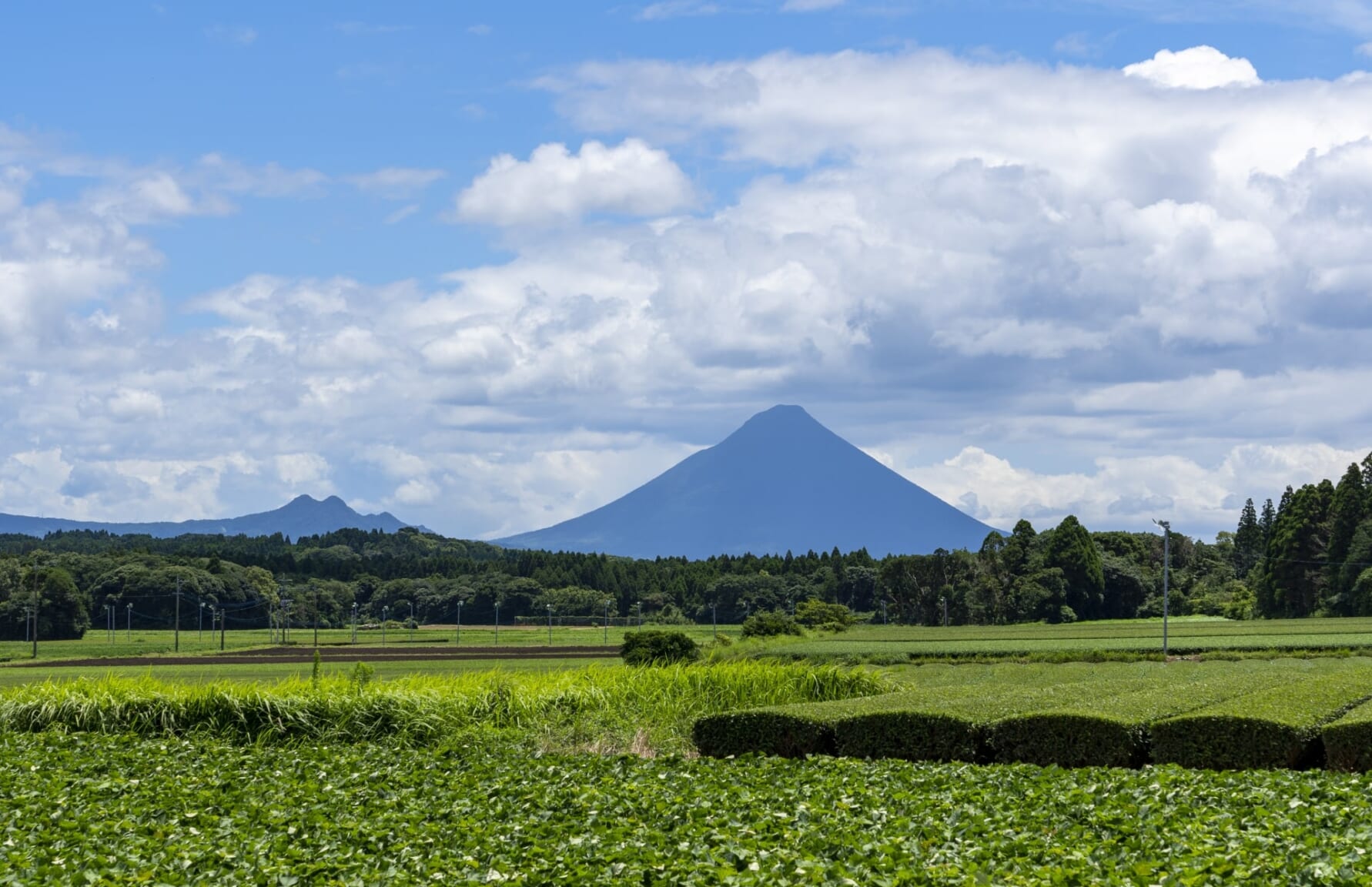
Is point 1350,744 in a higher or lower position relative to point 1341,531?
lower

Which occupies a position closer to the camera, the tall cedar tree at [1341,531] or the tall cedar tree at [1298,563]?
the tall cedar tree at [1341,531]

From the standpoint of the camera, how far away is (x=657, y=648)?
3597 cm

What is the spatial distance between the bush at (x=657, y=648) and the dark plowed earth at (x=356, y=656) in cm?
1825

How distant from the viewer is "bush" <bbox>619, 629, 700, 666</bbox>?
35.6 m

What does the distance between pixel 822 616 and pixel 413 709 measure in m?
57.6

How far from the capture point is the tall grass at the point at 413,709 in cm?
1709

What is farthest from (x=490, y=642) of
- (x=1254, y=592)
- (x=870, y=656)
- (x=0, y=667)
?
(x=1254, y=592)

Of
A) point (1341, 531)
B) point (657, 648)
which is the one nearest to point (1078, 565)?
point (1341, 531)

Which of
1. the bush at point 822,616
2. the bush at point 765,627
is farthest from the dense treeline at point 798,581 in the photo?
the bush at point 765,627

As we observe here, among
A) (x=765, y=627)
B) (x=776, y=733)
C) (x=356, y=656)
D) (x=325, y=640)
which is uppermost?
(x=776, y=733)

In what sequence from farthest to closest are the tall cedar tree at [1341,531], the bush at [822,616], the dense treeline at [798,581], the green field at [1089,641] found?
the dense treeline at [798,581]
the tall cedar tree at [1341,531]
the bush at [822,616]
the green field at [1089,641]

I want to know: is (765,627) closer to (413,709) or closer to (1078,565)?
(413,709)

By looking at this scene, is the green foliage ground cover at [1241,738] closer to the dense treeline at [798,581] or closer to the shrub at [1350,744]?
the shrub at [1350,744]

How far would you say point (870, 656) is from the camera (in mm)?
45219
